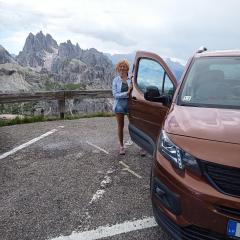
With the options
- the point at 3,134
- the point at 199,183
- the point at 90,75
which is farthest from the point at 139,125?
the point at 90,75

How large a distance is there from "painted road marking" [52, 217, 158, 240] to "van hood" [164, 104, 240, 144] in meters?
1.25

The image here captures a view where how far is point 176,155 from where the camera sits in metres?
3.38

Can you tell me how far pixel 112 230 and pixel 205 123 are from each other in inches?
61.5

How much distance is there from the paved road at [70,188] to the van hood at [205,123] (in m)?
1.24

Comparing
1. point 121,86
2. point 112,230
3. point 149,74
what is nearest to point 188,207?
point 112,230

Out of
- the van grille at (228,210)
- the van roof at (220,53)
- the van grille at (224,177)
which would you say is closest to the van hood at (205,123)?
the van grille at (224,177)

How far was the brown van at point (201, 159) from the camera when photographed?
9.84 feet

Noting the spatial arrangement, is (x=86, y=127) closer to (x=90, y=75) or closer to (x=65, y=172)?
(x=65, y=172)

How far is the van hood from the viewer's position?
10.9ft

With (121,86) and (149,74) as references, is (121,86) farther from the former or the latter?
(149,74)

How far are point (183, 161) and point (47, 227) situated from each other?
1846 millimetres

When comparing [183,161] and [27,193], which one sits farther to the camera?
[27,193]

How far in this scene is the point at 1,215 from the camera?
4.62 metres

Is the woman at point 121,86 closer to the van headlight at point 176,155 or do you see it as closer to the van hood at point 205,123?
the van hood at point 205,123
